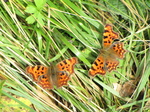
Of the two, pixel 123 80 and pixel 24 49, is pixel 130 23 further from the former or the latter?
pixel 24 49

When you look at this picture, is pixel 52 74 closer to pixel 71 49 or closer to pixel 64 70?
pixel 64 70

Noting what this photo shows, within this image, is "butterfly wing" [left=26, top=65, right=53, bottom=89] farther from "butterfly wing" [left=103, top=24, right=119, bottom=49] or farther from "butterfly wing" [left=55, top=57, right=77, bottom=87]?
"butterfly wing" [left=103, top=24, right=119, bottom=49]

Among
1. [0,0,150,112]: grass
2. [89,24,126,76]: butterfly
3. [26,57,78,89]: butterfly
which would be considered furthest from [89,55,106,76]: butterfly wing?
[26,57,78,89]: butterfly

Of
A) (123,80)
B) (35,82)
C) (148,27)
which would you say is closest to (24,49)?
(35,82)

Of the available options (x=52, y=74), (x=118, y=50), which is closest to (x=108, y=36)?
(x=118, y=50)

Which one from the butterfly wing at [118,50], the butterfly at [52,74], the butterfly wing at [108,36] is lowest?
the butterfly wing at [118,50]

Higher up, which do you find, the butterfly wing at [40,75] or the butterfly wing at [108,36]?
the butterfly wing at [40,75]

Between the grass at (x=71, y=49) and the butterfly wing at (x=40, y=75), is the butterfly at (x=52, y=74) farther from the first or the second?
the grass at (x=71, y=49)

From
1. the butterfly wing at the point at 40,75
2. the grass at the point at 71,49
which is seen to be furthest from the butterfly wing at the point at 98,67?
the butterfly wing at the point at 40,75
